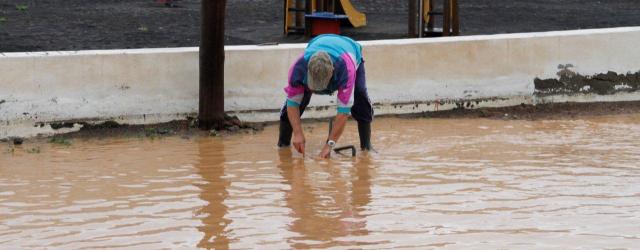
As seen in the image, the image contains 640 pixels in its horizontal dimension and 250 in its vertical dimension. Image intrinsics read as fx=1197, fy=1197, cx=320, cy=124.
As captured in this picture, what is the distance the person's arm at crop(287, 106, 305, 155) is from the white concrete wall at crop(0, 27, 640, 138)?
1.92 m

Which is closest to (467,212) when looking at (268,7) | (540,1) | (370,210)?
(370,210)

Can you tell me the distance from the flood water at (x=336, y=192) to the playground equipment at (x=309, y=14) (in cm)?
574

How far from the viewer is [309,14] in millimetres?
17062

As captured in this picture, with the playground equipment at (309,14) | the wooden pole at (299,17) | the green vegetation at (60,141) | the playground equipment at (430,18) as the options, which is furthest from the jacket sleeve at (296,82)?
the wooden pole at (299,17)

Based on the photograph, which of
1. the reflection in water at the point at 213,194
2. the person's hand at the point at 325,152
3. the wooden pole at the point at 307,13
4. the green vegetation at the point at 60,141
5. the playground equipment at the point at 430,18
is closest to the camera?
the reflection in water at the point at 213,194

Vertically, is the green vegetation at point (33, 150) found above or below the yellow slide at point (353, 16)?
below

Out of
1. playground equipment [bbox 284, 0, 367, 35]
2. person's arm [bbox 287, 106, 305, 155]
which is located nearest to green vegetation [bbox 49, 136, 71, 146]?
person's arm [bbox 287, 106, 305, 155]

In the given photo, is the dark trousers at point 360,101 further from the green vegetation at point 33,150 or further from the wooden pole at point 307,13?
the wooden pole at point 307,13

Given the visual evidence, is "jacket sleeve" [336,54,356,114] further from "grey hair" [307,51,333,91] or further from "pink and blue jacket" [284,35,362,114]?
"grey hair" [307,51,333,91]

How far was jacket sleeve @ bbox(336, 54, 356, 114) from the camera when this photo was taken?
914 centimetres

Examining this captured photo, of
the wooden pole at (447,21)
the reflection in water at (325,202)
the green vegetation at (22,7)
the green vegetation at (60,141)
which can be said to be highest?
the green vegetation at (22,7)

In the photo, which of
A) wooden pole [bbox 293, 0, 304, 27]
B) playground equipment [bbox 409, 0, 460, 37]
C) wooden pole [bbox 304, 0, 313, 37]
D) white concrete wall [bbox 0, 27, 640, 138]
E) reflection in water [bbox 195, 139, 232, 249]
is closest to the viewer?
reflection in water [bbox 195, 139, 232, 249]

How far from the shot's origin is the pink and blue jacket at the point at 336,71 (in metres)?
9.14

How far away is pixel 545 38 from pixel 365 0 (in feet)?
34.2
